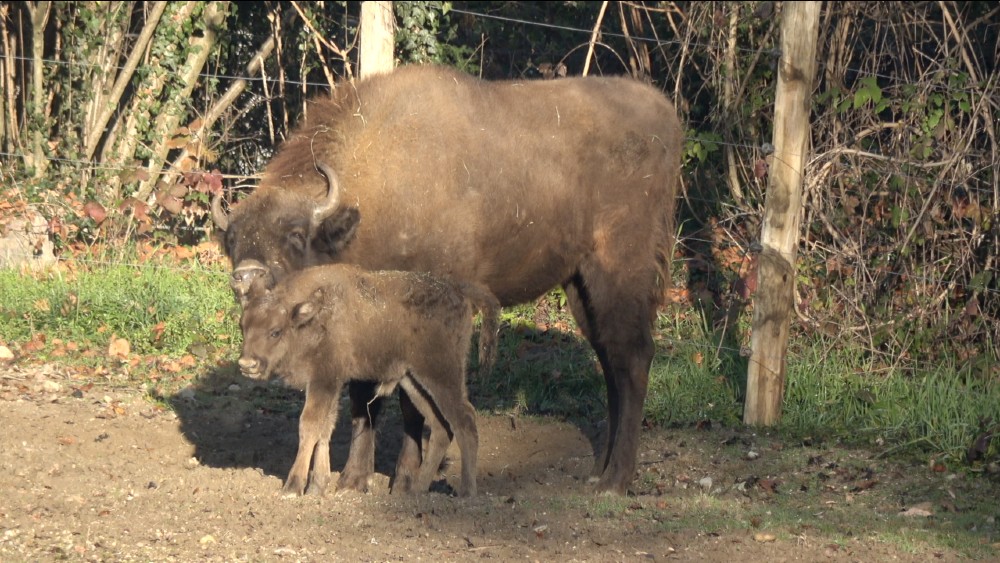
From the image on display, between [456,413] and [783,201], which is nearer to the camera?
[456,413]

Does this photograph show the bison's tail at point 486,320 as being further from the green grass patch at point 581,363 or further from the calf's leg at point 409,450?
the green grass patch at point 581,363

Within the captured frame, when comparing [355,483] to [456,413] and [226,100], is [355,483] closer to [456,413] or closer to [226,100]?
[456,413]

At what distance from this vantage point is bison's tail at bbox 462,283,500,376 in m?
6.53

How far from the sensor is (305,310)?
6.08 m

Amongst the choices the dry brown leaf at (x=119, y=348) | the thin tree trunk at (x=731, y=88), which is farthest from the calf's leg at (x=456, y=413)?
the thin tree trunk at (x=731, y=88)

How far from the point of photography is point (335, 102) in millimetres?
7008

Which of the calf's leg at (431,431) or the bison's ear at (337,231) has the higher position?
the bison's ear at (337,231)

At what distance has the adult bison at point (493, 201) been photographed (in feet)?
21.6

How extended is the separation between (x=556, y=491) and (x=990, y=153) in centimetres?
392

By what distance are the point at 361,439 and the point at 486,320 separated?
38.4 inches

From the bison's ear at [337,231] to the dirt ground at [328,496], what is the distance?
4.14 feet

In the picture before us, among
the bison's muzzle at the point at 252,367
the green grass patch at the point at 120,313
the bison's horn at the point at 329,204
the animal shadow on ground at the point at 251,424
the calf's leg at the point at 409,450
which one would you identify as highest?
the bison's horn at the point at 329,204

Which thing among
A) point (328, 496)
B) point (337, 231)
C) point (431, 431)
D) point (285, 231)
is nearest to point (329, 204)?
A: point (337, 231)

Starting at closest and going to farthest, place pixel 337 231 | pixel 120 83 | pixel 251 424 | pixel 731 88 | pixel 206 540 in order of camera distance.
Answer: pixel 206 540 → pixel 337 231 → pixel 251 424 → pixel 731 88 → pixel 120 83
